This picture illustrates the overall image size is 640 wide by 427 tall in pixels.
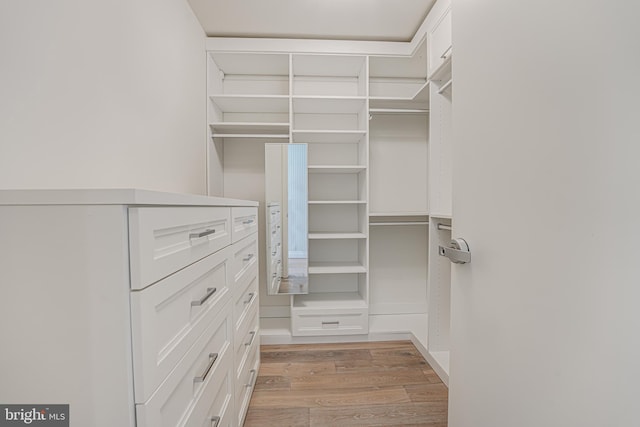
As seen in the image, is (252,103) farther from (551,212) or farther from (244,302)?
(551,212)

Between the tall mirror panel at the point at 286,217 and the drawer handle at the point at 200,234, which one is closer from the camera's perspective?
the drawer handle at the point at 200,234

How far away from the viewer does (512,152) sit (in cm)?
62

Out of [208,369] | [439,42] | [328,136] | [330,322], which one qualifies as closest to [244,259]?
[208,369]

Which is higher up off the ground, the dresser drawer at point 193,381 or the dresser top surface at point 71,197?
the dresser top surface at point 71,197

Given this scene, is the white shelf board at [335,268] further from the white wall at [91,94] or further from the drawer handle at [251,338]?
the white wall at [91,94]

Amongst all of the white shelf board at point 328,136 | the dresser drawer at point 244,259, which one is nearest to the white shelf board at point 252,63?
the white shelf board at point 328,136

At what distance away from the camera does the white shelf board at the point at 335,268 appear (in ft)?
6.93

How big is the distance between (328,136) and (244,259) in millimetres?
1305

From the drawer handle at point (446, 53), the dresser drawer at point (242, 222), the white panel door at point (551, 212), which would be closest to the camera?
the white panel door at point (551, 212)

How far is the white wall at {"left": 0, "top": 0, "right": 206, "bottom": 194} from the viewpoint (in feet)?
2.46

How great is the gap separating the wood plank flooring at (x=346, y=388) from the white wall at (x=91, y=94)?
131cm

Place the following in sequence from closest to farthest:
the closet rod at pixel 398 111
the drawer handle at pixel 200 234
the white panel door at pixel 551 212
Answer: the white panel door at pixel 551 212
the drawer handle at pixel 200 234
the closet rod at pixel 398 111

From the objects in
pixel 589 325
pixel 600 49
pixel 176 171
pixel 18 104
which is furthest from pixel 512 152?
pixel 176 171

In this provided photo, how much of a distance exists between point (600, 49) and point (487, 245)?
1.45 feet
